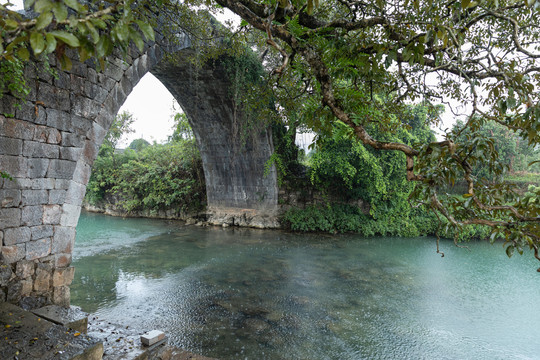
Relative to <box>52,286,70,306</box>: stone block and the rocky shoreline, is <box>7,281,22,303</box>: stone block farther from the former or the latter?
the rocky shoreline

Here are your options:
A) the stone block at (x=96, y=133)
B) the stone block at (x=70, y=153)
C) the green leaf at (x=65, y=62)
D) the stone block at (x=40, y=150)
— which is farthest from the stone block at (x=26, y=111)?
the green leaf at (x=65, y=62)

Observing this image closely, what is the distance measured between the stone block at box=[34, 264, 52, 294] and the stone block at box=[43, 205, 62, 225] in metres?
0.51

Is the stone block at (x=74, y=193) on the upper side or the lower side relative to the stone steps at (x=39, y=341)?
upper

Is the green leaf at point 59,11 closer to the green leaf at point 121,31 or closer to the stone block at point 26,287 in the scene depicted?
the green leaf at point 121,31

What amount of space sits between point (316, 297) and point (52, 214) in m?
4.18

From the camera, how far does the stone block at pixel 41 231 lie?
136 inches

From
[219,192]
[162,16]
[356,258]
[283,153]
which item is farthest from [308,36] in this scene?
[219,192]

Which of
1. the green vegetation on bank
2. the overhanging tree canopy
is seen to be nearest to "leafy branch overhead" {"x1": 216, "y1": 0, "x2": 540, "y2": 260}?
the overhanging tree canopy

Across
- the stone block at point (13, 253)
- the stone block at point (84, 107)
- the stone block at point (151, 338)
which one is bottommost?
the stone block at point (151, 338)

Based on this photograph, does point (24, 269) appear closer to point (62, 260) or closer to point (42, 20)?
point (62, 260)

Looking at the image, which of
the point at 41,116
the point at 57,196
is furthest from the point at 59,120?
the point at 57,196

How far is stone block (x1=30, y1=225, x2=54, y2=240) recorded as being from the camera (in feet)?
11.4

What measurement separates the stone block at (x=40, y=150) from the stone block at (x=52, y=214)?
603 millimetres

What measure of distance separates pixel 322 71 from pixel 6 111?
10.3ft
